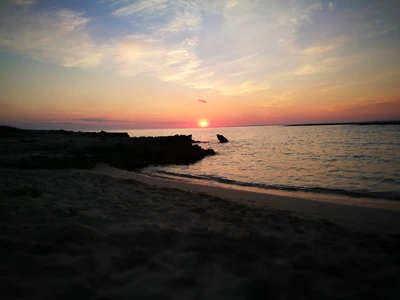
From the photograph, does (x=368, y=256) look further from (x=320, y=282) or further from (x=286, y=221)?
(x=286, y=221)

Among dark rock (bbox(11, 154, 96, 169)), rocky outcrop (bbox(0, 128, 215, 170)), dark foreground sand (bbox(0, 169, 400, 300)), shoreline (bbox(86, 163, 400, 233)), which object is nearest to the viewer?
dark foreground sand (bbox(0, 169, 400, 300))

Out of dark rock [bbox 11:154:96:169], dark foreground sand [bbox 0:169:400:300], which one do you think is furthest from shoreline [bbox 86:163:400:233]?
dark rock [bbox 11:154:96:169]

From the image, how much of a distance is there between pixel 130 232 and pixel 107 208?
1615mm

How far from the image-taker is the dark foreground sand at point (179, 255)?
2629 mm

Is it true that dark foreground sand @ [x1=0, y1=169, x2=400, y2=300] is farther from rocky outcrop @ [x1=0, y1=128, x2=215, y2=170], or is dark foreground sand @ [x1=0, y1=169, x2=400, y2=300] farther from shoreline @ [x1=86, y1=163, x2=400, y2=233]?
rocky outcrop @ [x1=0, y1=128, x2=215, y2=170]

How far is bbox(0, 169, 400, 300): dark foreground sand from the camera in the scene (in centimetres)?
263

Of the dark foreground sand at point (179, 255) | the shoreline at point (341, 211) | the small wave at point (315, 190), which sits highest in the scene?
the dark foreground sand at point (179, 255)

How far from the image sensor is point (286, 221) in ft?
16.9

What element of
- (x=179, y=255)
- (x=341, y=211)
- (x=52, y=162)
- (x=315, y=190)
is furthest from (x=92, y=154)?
(x=341, y=211)

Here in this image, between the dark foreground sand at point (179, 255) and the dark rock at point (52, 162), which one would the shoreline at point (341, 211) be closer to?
the dark foreground sand at point (179, 255)

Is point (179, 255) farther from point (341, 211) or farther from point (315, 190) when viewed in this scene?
point (315, 190)

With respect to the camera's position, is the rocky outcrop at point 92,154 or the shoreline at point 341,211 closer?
the shoreline at point 341,211

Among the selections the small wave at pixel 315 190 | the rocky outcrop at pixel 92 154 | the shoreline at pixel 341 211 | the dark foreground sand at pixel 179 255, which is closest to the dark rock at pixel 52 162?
the rocky outcrop at pixel 92 154

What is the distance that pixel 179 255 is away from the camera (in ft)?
11.1
